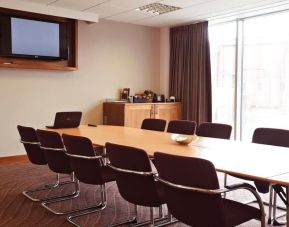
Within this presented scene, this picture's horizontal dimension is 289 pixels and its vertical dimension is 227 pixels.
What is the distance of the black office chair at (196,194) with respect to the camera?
1988 mm

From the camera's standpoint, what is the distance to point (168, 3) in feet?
17.8

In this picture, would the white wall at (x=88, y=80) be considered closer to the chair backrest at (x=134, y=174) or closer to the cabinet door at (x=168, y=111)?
the cabinet door at (x=168, y=111)

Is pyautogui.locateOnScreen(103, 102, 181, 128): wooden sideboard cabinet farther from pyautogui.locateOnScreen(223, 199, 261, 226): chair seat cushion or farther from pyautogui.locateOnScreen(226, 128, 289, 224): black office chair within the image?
pyautogui.locateOnScreen(223, 199, 261, 226): chair seat cushion

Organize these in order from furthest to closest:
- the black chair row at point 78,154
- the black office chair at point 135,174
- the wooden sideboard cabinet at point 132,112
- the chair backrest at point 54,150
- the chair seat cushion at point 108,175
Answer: the wooden sideboard cabinet at point 132,112
the chair backrest at point 54,150
the chair seat cushion at point 108,175
the black chair row at point 78,154
the black office chair at point 135,174

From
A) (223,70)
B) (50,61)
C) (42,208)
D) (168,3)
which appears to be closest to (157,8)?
(168,3)

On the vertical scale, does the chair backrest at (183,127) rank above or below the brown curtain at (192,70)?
below

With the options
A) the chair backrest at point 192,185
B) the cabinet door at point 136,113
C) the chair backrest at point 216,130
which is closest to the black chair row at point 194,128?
the chair backrest at point 216,130

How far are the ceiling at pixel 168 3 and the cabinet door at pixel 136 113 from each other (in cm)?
169

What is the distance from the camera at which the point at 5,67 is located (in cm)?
555

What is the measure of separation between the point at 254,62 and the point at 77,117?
3414 mm

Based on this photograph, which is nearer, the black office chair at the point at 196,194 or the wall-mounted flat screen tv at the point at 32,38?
the black office chair at the point at 196,194

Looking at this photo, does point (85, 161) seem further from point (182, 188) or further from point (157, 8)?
point (157, 8)

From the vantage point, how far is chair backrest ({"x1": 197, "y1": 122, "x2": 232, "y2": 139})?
157 inches

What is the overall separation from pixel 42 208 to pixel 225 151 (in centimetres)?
196
